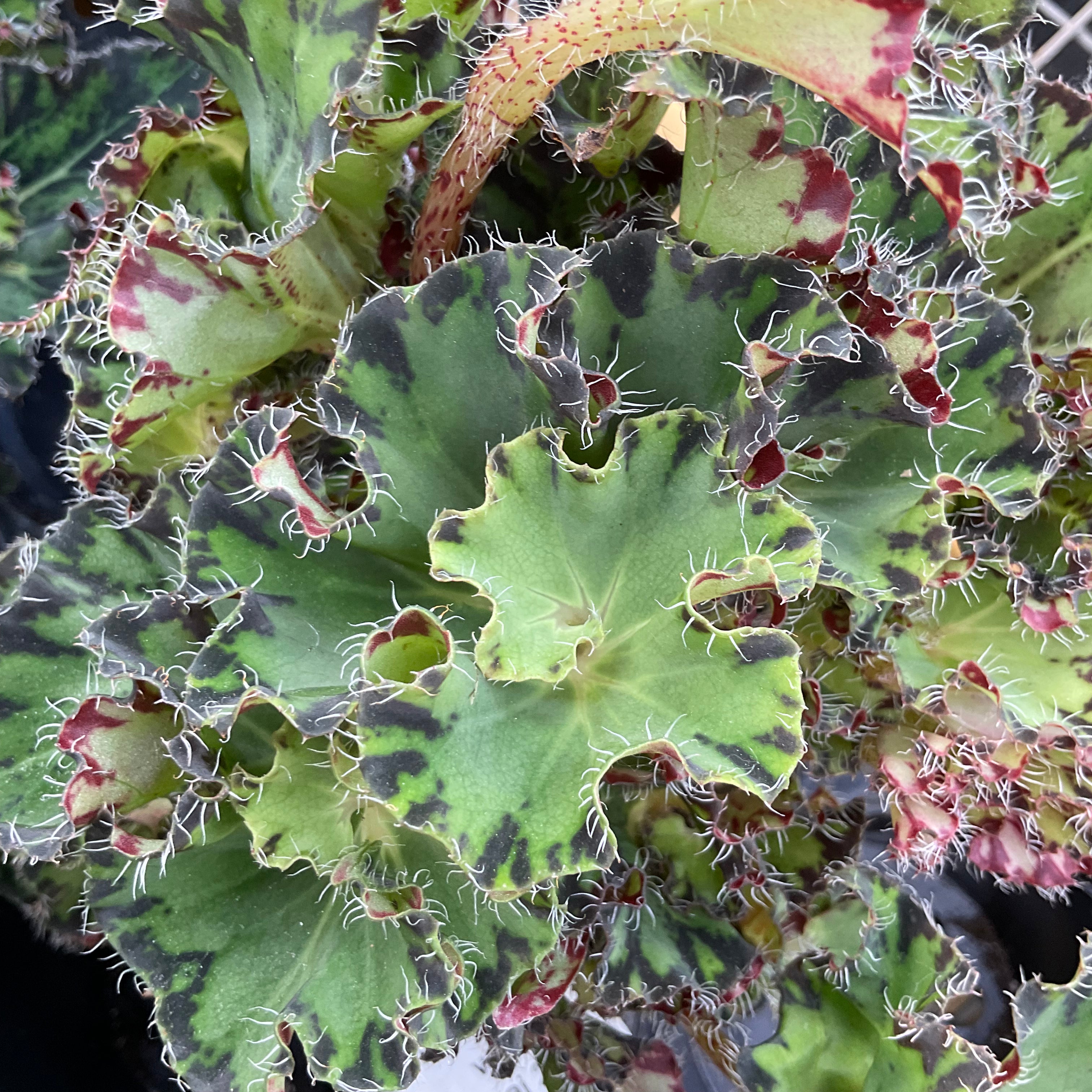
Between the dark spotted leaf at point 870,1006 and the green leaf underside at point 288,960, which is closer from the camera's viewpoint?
the green leaf underside at point 288,960

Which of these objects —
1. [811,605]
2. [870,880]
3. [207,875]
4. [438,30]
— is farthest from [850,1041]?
[438,30]

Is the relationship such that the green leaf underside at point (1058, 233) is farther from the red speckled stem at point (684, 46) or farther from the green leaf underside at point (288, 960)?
the green leaf underside at point (288, 960)

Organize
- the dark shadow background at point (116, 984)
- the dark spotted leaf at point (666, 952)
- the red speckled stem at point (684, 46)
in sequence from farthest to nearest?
the dark shadow background at point (116, 984) → the dark spotted leaf at point (666, 952) → the red speckled stem at point (684, 46)

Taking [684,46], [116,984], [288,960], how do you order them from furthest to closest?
[116,984], [288,960], [684,46]

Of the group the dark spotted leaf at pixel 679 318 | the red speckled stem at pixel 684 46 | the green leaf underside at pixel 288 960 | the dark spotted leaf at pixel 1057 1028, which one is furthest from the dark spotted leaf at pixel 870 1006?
the red speckled stem at pixel 684 46

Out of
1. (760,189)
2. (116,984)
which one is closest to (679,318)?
(760,189)

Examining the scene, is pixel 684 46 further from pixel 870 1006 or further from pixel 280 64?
pixel 870 1006

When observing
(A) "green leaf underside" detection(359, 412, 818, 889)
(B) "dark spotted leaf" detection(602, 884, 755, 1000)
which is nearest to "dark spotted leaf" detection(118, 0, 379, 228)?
(A) "green leaf underside" detection(359, 412, 818, 889)
